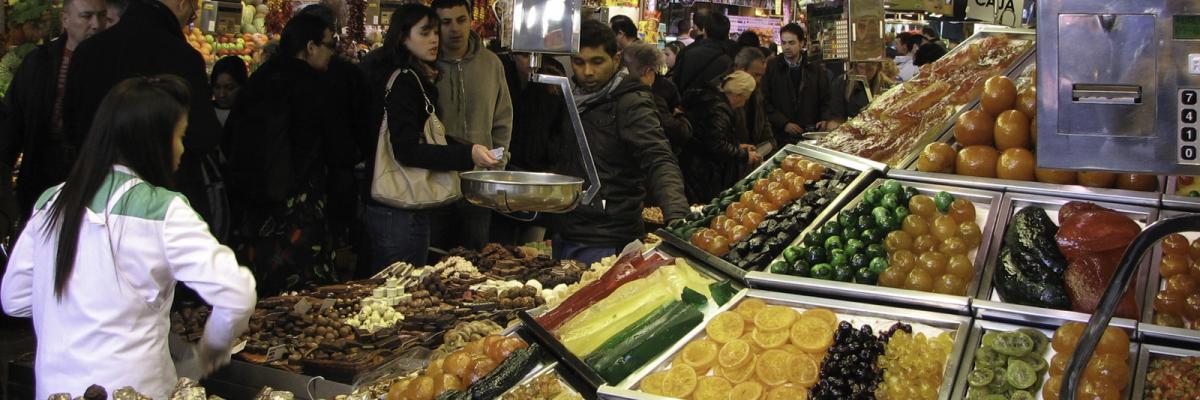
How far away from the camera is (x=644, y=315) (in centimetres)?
330

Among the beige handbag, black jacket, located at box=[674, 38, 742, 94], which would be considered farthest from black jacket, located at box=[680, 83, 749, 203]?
the beige handbag

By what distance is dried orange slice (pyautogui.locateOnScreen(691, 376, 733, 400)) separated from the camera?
2791mm

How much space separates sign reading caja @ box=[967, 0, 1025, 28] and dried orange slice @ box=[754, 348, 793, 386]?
127 inches

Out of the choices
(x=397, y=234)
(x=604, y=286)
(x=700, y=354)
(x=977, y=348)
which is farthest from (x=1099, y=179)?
(x=397, y=234)

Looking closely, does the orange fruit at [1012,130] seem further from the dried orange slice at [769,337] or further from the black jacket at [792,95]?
the black jacket at [792,95]

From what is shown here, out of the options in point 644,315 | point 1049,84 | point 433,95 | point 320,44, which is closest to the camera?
point 1049,84

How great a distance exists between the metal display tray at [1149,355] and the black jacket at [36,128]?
447 cm

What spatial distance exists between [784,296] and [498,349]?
35.6 inches

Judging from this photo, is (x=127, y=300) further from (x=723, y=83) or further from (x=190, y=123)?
(x=723, y=83)

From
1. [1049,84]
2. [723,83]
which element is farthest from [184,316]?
[723,83]

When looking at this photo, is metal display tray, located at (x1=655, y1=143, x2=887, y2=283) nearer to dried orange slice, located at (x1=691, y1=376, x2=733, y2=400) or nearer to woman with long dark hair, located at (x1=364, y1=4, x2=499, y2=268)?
dried orange slice, located at (x1=691, y1=376, x2=733, y2=400)

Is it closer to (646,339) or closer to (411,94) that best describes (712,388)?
(646,339)

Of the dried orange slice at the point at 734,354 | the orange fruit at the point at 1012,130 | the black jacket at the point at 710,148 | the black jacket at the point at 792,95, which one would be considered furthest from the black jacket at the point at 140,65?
the black jacket at the point at 792,95

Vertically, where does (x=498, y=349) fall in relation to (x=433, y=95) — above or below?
below
